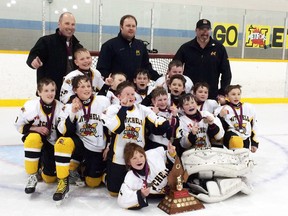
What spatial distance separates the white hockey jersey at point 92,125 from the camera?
8.81 ft

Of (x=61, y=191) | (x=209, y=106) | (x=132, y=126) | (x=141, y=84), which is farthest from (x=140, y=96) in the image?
(x=61, y=191)

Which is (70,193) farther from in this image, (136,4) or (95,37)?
(136,4)

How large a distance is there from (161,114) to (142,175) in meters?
0.49

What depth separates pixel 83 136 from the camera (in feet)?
8.96

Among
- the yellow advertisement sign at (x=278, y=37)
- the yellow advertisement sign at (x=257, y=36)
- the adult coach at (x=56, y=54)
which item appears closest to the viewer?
the adult coach at (x=56, y=54)

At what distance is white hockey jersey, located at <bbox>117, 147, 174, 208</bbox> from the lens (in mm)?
2404

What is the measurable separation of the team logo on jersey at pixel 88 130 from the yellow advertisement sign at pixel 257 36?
606 centimetres

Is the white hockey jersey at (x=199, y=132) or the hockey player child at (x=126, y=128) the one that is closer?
the hockey player child at (x=126, y=128)

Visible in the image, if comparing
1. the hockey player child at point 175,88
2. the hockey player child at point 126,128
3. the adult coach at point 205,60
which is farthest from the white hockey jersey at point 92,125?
the adult coach at point 205,60

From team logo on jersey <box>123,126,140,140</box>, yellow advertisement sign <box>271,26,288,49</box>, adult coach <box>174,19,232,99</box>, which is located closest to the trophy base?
team logo on jersey <box>123,126,140,140</box>

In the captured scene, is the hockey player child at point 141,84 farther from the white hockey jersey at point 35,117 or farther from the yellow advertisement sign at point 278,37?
the yellow advertisement sign at point 278,37

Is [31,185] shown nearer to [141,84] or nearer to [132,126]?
[132,126]

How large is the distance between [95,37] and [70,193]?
503 cm

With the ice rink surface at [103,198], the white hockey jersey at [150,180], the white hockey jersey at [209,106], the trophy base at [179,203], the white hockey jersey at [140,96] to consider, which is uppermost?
the white hockey jersey at [140,96]
